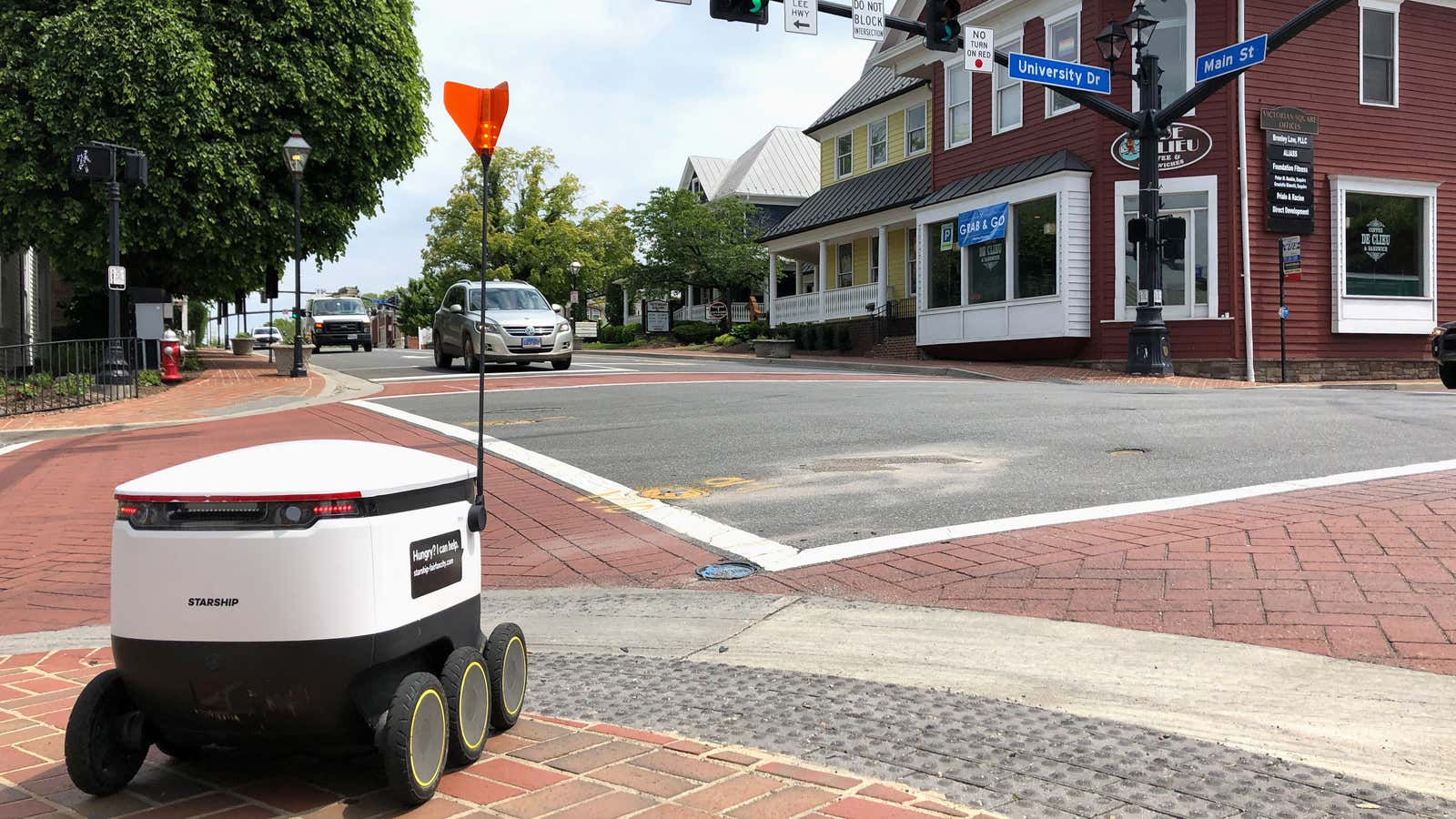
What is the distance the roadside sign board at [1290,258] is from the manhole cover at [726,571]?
1820 centimetres

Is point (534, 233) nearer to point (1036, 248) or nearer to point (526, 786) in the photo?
point (1036, 248)

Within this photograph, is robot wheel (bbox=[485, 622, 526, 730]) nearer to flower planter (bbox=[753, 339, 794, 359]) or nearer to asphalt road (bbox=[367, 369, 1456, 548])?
asphalt road (bbox=[367, 369, 1456, 548])

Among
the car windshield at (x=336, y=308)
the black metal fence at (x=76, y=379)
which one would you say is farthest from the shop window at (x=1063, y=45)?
the car windshield at (x=336, y=308)

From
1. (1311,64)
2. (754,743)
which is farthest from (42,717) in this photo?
(1311,64)

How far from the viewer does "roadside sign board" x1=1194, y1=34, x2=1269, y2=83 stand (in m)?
16.4

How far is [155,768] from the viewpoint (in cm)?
330

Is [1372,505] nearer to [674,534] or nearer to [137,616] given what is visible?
[674,534]

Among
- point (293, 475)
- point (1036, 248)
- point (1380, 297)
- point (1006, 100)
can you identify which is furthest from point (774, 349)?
point (293, 475)

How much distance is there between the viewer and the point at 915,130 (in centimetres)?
3300

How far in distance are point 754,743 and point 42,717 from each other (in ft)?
8.46

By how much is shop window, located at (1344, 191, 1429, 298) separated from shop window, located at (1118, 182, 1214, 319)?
3108mm

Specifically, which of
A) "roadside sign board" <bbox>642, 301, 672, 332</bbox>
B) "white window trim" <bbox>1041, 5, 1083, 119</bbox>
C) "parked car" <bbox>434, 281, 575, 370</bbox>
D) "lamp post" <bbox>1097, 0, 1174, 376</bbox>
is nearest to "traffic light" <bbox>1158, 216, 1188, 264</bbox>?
"lamp post" <bbox>1097, 0, 1174, 376</bbox>

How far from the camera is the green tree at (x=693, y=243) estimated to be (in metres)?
44.8

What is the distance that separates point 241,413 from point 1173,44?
18936 mm
